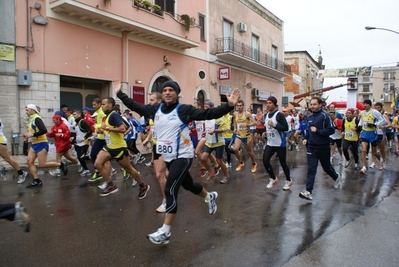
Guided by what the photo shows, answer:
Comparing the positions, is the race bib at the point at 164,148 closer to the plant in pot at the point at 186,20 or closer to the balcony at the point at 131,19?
the balcony at the point at 131,19

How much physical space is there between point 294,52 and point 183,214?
42630 millimetres

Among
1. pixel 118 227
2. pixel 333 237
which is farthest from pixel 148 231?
pixel 333 237

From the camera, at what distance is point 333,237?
4211mm

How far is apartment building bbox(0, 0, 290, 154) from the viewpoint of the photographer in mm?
11688

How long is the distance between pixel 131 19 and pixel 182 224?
11734 mm

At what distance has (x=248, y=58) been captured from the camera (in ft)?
75.3

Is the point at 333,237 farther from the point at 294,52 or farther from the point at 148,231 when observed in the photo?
the point at 294,52

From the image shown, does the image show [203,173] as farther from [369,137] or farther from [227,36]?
[227,36]

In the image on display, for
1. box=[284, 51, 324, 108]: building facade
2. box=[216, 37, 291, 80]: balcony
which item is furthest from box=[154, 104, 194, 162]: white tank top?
box=[284, 51, 324, 108]: building facade

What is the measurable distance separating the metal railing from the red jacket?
545 inches

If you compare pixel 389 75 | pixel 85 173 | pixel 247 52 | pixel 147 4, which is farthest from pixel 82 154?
pixel 389 75

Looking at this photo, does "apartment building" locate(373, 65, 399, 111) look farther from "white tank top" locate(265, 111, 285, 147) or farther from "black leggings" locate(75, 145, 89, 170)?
"black leggings" locate(75, 145, 89, 170)

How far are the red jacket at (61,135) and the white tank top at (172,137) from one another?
535 centimetres

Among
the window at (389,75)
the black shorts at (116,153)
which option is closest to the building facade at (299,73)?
the black shorts at (116,153)
